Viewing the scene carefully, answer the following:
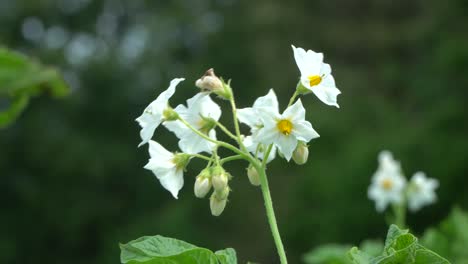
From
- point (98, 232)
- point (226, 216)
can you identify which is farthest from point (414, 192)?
point (98, 232)

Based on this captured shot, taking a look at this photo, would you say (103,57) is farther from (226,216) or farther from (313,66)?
(313,66)

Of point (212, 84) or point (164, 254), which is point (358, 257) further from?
point (212, 84)

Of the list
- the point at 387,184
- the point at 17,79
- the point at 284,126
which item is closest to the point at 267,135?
the point at 284,126

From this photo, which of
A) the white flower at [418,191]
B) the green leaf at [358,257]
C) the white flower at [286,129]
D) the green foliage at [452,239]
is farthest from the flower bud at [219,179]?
the white flower at [418,191]

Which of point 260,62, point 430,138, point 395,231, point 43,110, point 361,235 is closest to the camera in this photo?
point 395,231

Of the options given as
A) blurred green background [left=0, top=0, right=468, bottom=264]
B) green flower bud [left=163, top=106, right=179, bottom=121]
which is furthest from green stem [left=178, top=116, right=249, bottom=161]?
blurred green background [left=0, top=0, right=468, bottom=264]

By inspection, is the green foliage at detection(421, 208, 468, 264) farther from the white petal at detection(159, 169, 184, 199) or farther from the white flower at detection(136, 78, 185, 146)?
the white flower at detection(136, 78, 185, 146)
